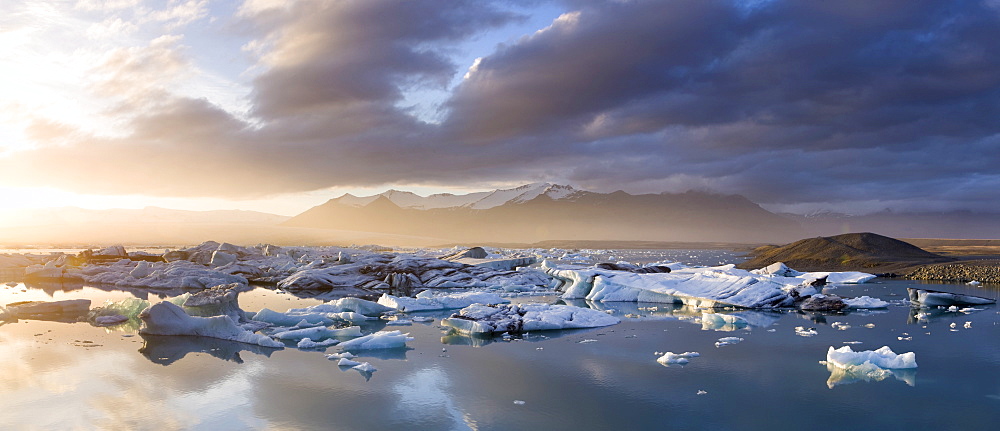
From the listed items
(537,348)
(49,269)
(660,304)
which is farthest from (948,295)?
(49,269)

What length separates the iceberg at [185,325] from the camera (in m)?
14.2

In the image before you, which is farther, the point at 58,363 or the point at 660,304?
the point at 660,304

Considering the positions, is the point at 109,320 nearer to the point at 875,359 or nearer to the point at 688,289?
the point at 688,289

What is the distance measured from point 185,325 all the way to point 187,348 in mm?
1740

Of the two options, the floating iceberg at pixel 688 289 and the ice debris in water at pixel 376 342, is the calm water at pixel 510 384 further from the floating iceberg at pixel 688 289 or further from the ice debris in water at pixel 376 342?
the floating iceberg at pixel 688 289

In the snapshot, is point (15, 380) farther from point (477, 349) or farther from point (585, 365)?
point (585, 365)

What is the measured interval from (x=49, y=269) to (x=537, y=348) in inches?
1340

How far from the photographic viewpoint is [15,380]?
10.4 meters

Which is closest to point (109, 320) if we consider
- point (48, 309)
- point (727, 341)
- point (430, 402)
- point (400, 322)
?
point (48, 309)

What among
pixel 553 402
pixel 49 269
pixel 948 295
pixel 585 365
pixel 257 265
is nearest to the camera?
pixel 553 402

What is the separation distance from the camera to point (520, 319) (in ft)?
50.9

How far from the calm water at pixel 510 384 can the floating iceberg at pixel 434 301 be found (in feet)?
14.8

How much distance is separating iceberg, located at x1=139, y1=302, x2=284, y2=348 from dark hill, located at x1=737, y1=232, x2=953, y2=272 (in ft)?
119

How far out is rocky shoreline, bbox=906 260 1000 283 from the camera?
28.7 meters
